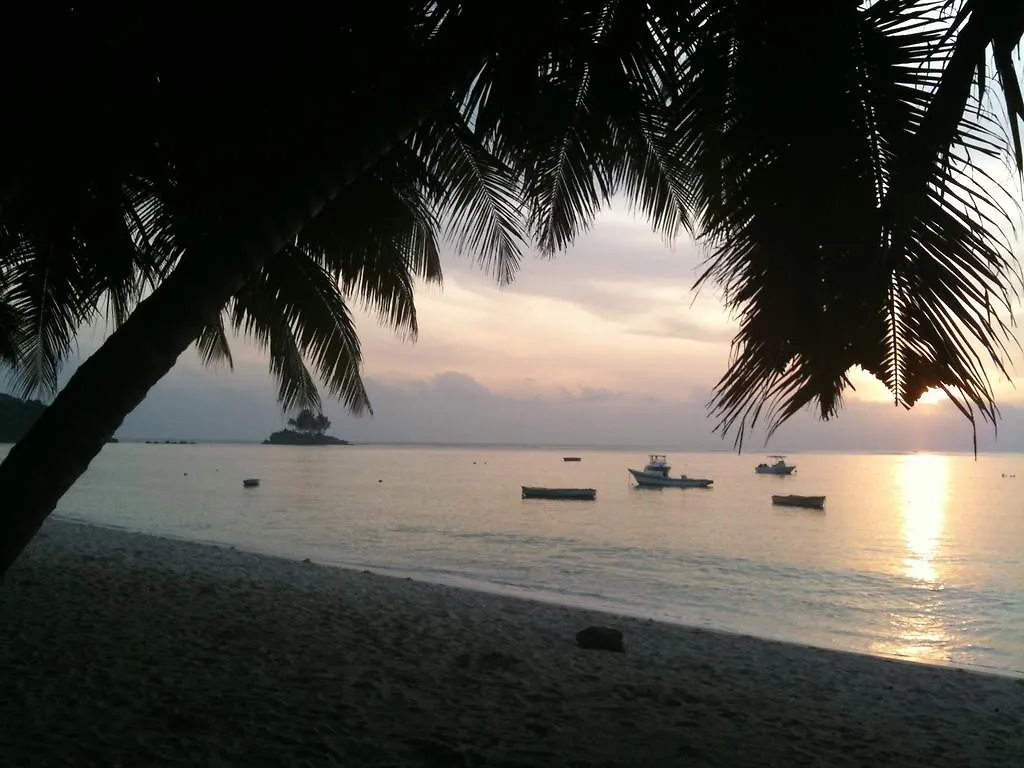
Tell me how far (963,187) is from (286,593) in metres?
8.43

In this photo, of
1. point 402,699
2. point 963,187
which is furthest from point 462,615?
point 963,187

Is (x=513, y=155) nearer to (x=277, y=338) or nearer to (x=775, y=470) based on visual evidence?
(x=277, y=338)

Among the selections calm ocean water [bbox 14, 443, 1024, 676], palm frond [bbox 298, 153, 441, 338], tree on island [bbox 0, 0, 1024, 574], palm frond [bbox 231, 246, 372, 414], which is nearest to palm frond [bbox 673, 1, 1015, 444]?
tree on island [bbox 0, 0, 1024, 574]

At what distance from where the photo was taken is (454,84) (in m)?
3.73

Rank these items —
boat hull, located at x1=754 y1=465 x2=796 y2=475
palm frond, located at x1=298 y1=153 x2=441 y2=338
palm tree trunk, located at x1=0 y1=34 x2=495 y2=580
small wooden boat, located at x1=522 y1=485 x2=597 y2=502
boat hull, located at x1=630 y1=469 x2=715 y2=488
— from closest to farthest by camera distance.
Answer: palm tree trunk, located at x1=0 y1=34 x2=495 y2=580
palm frond, located at x1=298 y1=153 x2=441 y2=338
small wooden boat, located at x1=522 y1=485 x2=597 y2=502
boat hull, located at x1=630 y1=469 x2=715 y2=488
boat hull, located at x1=754 y1=465 x2=796 y2=475

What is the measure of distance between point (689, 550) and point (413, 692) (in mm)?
21575

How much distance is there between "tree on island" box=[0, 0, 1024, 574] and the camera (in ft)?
9.13

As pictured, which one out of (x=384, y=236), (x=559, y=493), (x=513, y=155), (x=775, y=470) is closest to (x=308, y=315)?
(x=384, y=236)

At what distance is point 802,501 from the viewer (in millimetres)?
46000

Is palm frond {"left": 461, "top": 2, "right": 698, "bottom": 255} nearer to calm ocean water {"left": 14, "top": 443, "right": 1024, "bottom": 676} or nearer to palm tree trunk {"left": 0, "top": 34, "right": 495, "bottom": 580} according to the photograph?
palm tree trunk {"left": 0, "top": 34, "right": 495, "bottom": 580}

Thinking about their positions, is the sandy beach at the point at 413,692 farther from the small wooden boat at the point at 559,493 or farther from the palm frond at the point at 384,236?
the small wooden boat at the point at 559,493

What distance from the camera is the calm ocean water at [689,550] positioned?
15.0 metres

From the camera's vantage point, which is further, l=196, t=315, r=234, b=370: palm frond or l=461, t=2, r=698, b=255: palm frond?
l=196, t=315, r=234, b=370: palm frond

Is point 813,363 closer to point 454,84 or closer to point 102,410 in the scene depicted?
point 454,84
